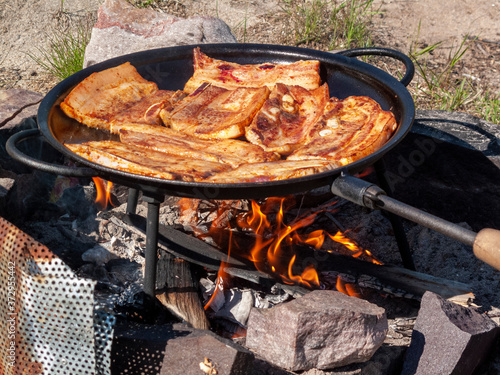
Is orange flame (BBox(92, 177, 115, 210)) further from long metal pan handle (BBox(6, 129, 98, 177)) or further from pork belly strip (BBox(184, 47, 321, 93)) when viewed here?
long metal pan handle (BBox(6, 129, 98, 177))

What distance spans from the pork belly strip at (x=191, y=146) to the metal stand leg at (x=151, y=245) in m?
0.36

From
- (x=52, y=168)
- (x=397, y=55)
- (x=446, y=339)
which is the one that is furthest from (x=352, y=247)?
(x=52, y=168)

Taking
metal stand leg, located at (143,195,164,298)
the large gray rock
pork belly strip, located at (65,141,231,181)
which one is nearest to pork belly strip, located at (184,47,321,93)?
pork belly strip, located at (65,141,231,181)

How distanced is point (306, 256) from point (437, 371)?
970 mm

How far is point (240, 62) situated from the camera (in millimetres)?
3604

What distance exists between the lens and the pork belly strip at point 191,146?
2644 mm

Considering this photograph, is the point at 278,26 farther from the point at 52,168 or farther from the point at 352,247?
the point at 52,168

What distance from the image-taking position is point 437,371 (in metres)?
2.34

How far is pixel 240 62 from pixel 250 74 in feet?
0.97

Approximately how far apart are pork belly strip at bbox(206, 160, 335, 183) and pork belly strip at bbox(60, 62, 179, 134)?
83cm

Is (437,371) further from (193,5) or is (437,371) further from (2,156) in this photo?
(193,5)

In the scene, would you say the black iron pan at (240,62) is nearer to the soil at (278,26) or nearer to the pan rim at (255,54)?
the pan rim at (255,54)

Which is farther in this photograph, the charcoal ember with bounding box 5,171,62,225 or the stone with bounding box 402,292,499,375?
the charcoal ember with bounding box 5,171,62,225

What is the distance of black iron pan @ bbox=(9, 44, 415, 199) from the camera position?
7.30 ft
